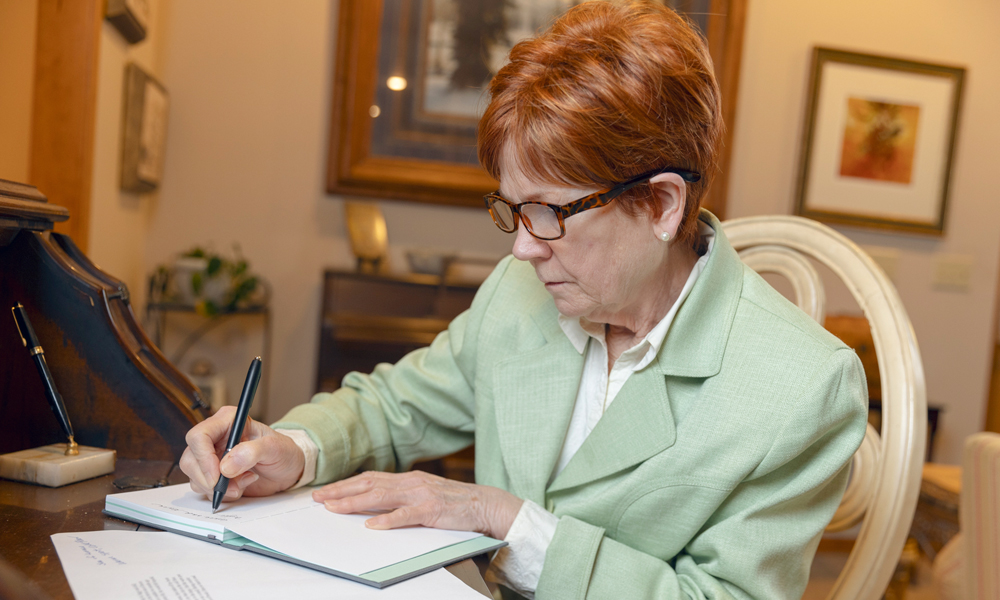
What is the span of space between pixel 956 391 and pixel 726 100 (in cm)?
182

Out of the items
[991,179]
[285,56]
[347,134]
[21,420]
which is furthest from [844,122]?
[21,420]

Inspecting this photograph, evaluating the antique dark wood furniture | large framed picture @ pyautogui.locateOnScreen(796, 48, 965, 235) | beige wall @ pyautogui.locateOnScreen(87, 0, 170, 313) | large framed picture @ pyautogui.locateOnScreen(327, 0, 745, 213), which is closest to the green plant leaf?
beige wall @ pyautogui.locateOnScreen(87, 0, 170, 313)

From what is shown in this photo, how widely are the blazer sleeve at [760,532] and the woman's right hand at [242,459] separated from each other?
352mm

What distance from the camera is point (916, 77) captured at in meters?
3.52

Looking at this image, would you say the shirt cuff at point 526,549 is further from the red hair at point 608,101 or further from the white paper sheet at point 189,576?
the red hair at point 608,101

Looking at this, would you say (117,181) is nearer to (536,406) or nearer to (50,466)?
(50,466)

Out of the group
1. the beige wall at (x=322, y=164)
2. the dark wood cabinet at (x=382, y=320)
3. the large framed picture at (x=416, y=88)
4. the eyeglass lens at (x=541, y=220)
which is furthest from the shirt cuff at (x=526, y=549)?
the large framed picture at (x=416, y=88)

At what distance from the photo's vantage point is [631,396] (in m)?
1.03

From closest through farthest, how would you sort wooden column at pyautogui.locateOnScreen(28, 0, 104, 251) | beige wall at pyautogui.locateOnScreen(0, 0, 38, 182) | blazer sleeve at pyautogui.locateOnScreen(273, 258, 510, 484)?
blazer sleeve at pyautogui.locateOnScreen(273, 258, 510, 484), beige wall at pyautogui.locateOnScreen(0, 0, 38, 182), wooden column at pyautogui.locateOnScreen(28, 0, 104, 251)

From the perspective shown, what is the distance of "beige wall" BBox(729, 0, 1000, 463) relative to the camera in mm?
3477

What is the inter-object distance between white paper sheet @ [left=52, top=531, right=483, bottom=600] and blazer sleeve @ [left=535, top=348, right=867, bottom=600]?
219mm

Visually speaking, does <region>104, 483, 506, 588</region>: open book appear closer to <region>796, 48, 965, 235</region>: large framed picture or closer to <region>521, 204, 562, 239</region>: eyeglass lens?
<region>521, 204, 562, 239</region>: eyeglass lens

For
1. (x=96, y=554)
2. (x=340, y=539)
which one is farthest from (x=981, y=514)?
(x=96, y=554)

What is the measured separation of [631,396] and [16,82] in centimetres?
148
